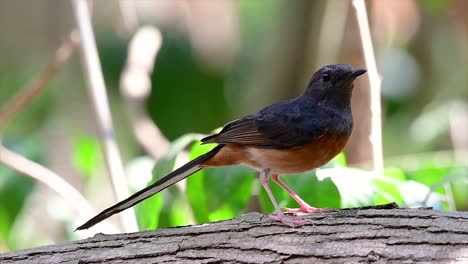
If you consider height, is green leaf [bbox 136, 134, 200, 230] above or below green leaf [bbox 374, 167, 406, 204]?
above

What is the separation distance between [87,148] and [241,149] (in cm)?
130

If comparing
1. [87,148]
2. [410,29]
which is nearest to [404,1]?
[410,29]

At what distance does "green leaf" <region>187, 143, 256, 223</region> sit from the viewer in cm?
385

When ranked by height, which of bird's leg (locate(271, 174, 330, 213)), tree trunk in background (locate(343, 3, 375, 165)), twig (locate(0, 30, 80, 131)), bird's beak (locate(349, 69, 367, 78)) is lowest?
bird's leg (locate(271, 174, 330, 213))

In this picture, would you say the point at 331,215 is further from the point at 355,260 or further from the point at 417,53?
the point at 417,53

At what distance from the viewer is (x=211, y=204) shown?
12.7 feet

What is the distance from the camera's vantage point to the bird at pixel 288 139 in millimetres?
3943

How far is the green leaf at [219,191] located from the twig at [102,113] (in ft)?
1.64

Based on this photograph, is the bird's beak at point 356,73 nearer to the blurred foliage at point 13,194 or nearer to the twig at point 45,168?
the twig at point 45,168

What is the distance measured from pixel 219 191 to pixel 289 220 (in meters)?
0.55

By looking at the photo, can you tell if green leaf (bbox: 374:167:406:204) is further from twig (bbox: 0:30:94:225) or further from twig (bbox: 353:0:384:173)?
twig (bbox: 0:30:94:225)

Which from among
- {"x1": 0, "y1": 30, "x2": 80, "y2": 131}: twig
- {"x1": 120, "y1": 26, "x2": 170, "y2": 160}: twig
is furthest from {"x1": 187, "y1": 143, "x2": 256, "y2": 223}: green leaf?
{"x1": 120, "y1": 26, "x2": 170, "y2": 160}: twig

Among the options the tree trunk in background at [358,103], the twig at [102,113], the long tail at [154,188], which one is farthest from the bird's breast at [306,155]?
the tree trunk in background at [358,103]

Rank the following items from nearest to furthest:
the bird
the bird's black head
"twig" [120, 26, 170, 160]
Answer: the bird
the bird's black head
"twig" [120, 26, 170, 160]
